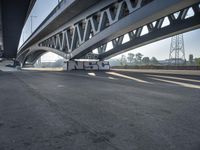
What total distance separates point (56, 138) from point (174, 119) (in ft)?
8.94

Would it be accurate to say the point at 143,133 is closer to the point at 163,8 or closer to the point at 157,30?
the point at 163,8

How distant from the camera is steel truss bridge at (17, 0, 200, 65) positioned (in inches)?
591

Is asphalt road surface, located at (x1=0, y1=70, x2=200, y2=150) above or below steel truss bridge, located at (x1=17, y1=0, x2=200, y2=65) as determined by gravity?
below

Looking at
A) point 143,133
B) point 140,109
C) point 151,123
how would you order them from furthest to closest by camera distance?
point 140,109, point 151,123, point 143,133

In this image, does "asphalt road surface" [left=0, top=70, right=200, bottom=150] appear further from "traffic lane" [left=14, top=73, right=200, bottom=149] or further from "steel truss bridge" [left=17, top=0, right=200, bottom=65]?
"steel truss bridge" [left=17, top=0, right=200, bottom=65]

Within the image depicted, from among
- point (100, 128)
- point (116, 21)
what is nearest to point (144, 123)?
point (100, 128)

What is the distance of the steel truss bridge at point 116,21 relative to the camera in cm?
1501

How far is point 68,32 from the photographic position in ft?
105

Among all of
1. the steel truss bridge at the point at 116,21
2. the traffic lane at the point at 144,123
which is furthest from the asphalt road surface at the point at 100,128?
the steel truss bridge at the point at 116,21

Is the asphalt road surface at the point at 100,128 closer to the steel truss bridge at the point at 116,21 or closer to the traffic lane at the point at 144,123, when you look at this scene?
the traffic lane at the point at 144,123

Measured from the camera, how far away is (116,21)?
18.8 meters

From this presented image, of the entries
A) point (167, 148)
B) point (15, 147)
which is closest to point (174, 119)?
point (167, 148)

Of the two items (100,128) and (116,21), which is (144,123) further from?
(116,21)

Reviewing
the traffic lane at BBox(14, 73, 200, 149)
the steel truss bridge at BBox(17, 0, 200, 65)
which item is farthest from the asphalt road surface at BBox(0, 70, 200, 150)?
the steel truss bridge at BBox(17, 0, 200, 65)
